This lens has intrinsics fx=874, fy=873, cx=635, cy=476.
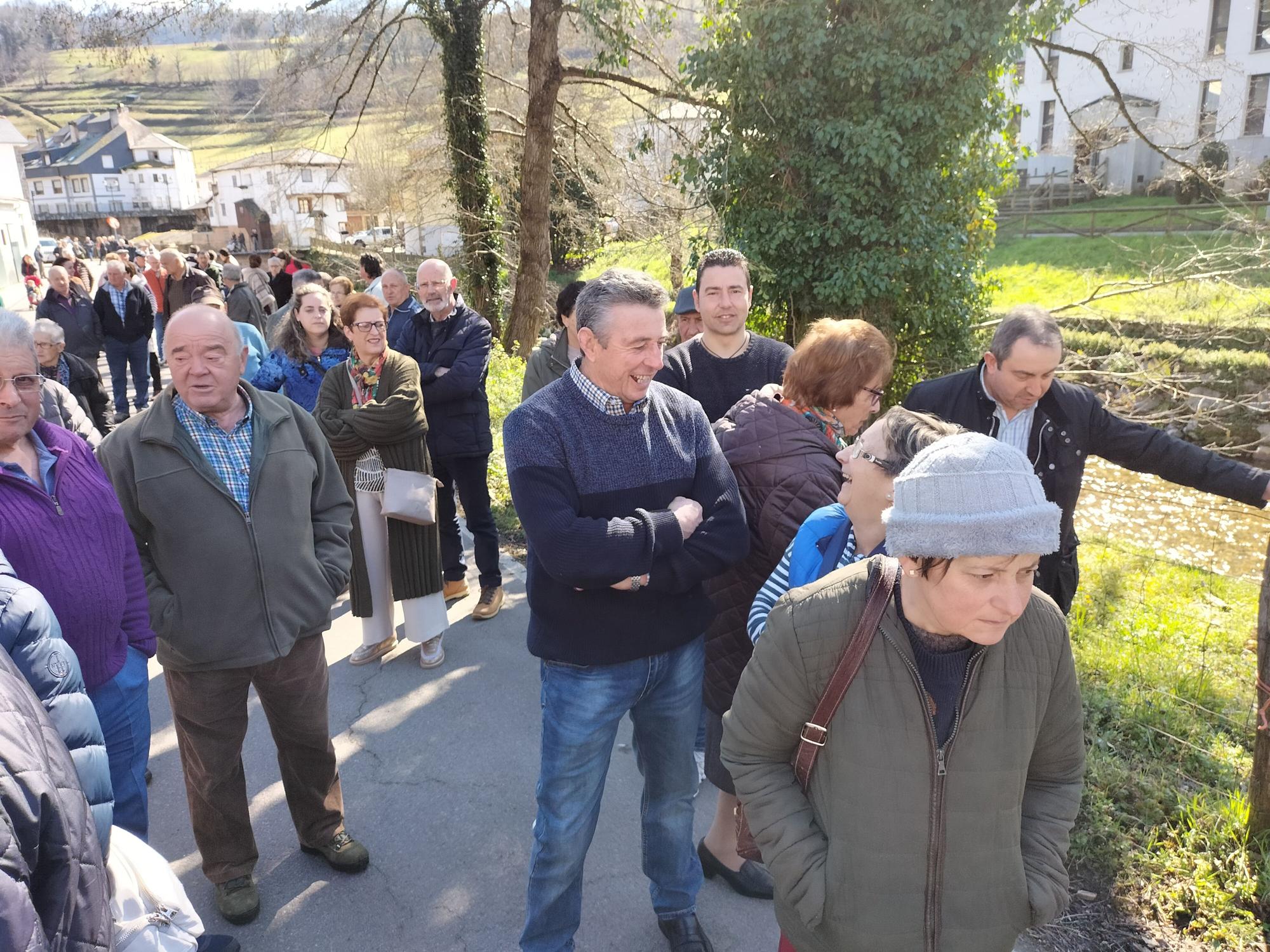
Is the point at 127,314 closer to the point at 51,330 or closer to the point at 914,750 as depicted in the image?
the point at 51,330

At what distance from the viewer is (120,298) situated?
11.6 meters

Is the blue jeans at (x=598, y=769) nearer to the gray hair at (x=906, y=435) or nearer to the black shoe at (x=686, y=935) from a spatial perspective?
the black shoe at (x=686, y=935)

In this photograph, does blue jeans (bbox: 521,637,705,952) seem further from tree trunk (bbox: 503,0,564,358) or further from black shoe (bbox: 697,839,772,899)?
tree trunk (bbox: 503,0,564,358)

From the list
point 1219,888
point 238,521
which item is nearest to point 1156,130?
point 1219,888

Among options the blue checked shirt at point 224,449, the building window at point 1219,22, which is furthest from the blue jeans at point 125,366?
the building window at point 1219,22

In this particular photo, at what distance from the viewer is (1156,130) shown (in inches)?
382

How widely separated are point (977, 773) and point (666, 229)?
11.8 metres

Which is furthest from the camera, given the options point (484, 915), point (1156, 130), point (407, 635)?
point (1156, 130)

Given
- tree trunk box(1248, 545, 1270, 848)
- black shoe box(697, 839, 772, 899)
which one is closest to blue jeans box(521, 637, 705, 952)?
black shoe box(697, 839, 772, 899)

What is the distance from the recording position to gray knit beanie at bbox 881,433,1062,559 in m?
1.56

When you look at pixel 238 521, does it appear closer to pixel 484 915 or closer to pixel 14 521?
pixel 14 521

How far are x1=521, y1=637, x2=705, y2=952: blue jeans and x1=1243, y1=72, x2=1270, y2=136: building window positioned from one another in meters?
40.0

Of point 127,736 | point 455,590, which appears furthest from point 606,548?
point 455,590

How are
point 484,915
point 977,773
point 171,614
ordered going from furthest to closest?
point 484,915 < point 171,614 < point 977,773
